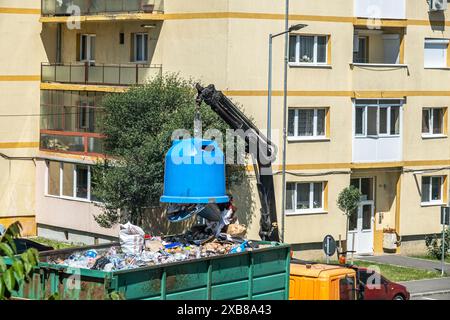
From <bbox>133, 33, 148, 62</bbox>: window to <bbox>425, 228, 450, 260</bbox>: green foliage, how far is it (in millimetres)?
12103

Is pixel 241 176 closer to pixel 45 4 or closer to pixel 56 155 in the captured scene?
pixel 56 155

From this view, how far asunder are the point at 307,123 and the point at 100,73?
7911mm

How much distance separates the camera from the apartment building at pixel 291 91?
35.8m

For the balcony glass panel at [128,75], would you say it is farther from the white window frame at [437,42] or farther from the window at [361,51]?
the white window frame at [437,42]

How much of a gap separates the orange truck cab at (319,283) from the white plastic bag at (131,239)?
3891 mm

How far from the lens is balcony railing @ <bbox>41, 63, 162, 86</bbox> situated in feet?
123

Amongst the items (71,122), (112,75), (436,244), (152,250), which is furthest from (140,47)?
(152,250)

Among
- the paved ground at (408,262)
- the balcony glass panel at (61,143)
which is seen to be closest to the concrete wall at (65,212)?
the balcony glass panel at (61,143)

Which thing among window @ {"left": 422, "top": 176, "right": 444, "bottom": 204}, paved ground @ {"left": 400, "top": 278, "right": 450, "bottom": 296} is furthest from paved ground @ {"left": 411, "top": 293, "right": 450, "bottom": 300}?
window @ {"left": 422, "top": 176, "right": 444, "bottom": 204}

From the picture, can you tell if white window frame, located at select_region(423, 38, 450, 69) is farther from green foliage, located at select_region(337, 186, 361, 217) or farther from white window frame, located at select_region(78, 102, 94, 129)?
white window frame, located at select_region(78, 102, 94, 129)
